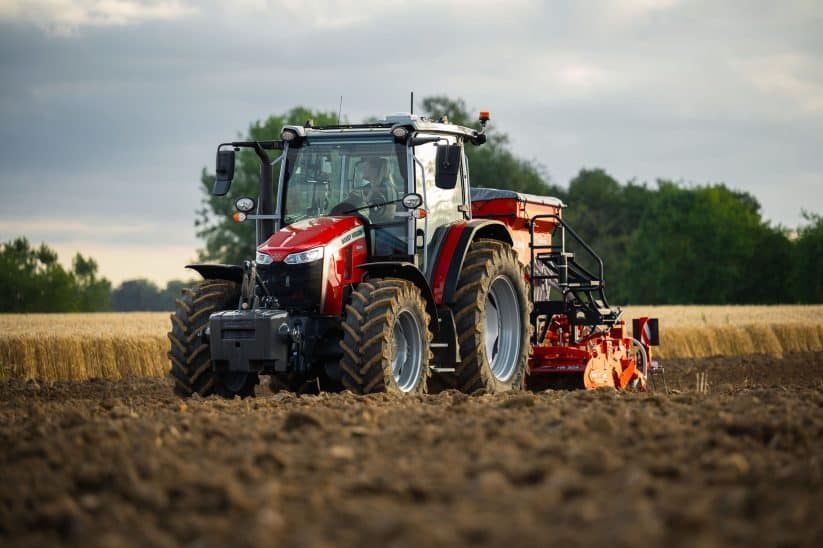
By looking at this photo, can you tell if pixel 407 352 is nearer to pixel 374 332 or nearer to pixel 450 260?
pixel 374 332

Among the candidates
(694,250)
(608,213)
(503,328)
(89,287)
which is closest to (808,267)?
(694,250)

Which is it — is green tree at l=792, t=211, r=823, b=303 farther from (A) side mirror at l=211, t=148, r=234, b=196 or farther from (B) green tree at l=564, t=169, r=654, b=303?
(A) side mirror at l=211, t=148, r=234, b=196

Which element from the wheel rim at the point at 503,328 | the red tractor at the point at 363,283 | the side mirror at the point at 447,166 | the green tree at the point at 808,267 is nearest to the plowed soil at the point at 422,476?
the red tractor at the point at 363,283

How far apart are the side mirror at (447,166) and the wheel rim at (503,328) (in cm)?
235

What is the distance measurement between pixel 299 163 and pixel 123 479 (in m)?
6.57

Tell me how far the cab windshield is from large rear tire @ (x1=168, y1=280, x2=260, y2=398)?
1432mm

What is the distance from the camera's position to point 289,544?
4848 mm

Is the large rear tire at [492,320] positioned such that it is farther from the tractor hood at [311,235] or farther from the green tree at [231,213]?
the green tree at [231,213]

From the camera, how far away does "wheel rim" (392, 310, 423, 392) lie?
11555 mm

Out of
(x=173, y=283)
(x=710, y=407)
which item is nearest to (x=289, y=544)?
(x=710, y=407)

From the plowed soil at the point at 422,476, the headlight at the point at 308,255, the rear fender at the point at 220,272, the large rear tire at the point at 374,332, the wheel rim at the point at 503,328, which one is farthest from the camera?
the wheel rim at the point at 503,328

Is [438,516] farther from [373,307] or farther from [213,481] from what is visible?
[373,307]

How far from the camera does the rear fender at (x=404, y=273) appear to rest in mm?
11359

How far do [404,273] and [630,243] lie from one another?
211ft
